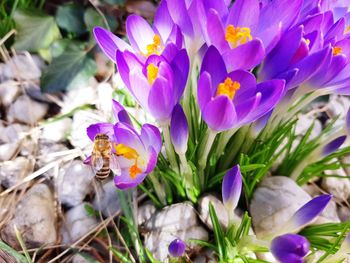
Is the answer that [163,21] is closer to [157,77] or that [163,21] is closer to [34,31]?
[157,77]

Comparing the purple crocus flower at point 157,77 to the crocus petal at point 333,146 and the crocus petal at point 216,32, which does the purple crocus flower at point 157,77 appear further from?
the crocus petal at point 333,146

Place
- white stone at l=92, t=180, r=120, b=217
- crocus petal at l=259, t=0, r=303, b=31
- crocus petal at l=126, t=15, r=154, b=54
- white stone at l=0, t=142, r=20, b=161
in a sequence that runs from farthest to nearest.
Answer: white stone at l=0, t=142, r=20, b=161
white stone at l=92, t=180, r=120, b=217
crocus petal at l=126, t=15, r=154, b=54
crocus petal at l=259, t=0, r=303, b=31

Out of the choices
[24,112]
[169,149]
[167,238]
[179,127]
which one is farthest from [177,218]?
[24,112]

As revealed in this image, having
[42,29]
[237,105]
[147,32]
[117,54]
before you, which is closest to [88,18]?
[42,29]

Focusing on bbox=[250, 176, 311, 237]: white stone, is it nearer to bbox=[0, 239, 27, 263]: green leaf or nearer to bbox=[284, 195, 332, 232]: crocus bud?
bbox=[284, 195, 332, 232]: crocus bud

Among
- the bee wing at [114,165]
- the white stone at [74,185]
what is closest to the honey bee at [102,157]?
the bee wing at [114,165]

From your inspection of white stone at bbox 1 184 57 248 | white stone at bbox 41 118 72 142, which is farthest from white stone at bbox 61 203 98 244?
white stone at bbox 41 118 72 142
